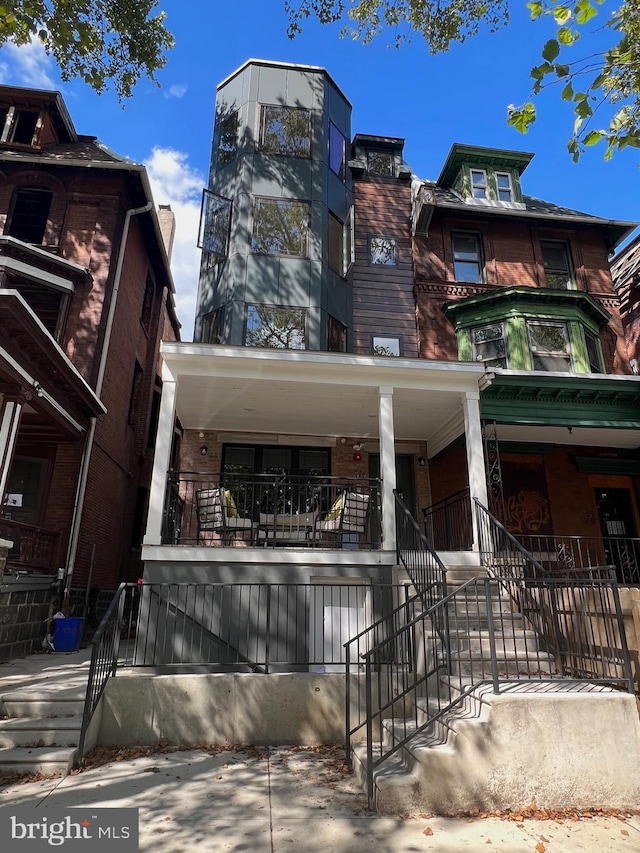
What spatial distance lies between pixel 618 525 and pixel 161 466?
35.0 feet

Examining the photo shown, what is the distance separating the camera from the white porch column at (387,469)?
27.3ft

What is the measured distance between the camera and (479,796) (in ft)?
14.2

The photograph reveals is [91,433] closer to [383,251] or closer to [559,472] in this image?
[383,251]

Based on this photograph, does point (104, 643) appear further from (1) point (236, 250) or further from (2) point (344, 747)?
(1) point (236, 250)

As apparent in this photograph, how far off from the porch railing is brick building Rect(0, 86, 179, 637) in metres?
0.02

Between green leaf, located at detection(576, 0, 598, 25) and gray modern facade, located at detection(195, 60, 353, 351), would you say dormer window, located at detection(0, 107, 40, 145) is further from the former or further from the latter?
green leaf, located at detection(576, 0, 598, 25)

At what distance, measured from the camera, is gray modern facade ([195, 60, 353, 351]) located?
39.3ft

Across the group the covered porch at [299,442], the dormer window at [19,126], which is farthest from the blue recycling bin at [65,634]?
the dormer window at [19,126]

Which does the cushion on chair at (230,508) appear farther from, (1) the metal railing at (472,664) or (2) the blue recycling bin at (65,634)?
(1) the metal railing at (472,664)

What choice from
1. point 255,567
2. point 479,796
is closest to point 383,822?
point 479,796

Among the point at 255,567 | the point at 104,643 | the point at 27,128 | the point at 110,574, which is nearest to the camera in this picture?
the point at 104,643

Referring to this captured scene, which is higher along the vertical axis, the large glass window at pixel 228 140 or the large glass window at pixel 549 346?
the large glass window at pixel 228 140

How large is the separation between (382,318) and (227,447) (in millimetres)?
5136

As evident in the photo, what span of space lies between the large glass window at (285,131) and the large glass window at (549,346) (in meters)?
7.24
